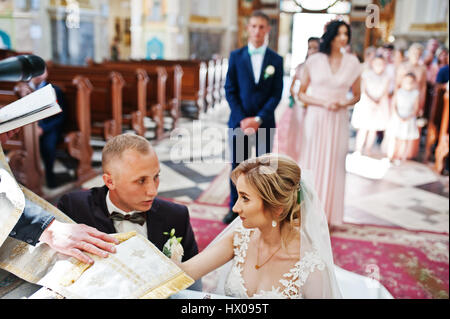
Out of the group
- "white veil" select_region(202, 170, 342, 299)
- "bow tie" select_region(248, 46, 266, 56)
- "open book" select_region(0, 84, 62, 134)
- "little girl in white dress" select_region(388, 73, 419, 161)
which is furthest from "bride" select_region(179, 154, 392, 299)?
"little girl in white dress" select_region(388, 73, 419, 161)

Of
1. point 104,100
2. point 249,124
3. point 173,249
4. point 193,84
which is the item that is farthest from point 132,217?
point 193,84

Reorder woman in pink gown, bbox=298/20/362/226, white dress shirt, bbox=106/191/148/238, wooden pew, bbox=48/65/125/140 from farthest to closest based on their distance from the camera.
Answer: wooden pew, bbox=48/65/125/140 → woman in pink gown, bbox=298/20/362/226 → white dress shirt, bbox=106/191/148/238

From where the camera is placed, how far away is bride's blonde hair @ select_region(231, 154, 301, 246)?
1061 millimetres

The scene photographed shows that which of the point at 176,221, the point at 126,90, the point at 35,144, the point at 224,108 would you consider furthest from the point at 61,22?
the point at 176,221

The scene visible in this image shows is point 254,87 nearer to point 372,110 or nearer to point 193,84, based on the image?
point 372,110

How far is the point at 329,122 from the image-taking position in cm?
349

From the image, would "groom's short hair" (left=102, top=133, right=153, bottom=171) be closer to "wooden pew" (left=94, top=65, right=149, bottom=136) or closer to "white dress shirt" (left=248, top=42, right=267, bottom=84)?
"white dress shirt" (left=248, top=42, right=267, bottom=84)

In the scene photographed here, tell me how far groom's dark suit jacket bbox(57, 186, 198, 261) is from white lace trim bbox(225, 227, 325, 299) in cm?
15

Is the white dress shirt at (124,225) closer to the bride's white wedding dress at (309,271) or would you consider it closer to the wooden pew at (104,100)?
the bride's white wedding dress at (309,271)

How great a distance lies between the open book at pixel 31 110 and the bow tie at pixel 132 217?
0.36m

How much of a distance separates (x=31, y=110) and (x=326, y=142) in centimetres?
293

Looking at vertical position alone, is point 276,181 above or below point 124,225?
above
